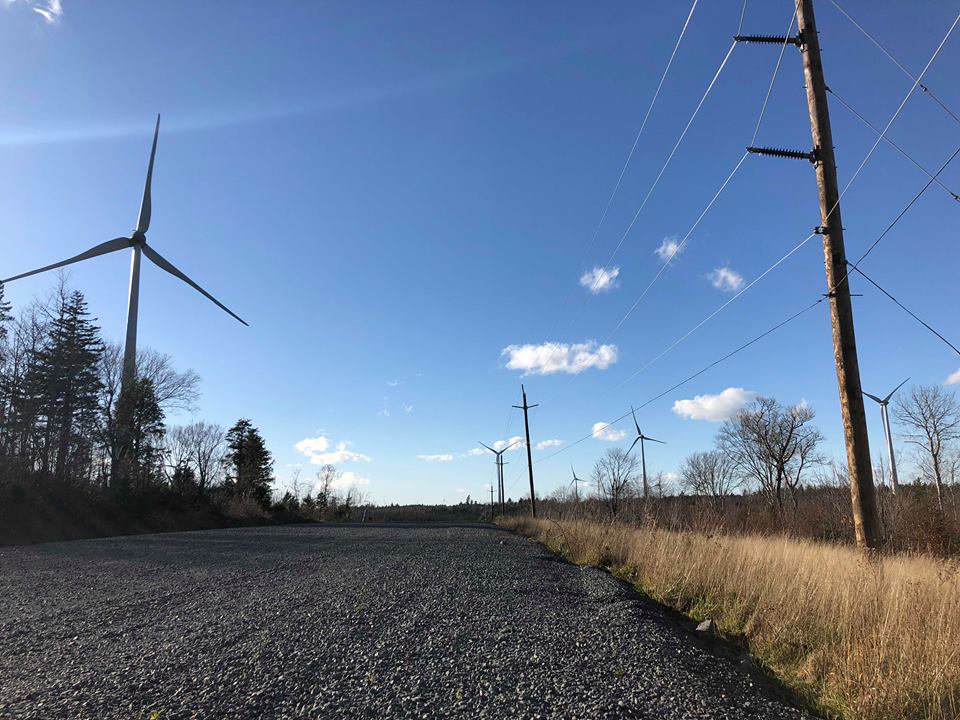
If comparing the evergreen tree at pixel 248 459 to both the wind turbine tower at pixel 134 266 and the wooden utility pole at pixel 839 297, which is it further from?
the wooden utility pole at pixel 839 297

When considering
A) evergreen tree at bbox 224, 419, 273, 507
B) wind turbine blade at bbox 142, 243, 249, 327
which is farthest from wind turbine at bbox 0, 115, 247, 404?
evergreen tree at bbox 224, 419, 273, 507

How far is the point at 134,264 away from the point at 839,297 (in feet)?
132

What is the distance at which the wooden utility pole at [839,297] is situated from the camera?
828cm

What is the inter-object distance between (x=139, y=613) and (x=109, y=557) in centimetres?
863

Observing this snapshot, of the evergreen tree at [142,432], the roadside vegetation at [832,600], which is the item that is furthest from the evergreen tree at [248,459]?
the roadside vegetation at [832,600]

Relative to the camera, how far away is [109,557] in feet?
48.5

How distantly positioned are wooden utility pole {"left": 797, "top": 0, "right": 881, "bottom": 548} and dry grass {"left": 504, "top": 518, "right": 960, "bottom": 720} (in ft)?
2.54

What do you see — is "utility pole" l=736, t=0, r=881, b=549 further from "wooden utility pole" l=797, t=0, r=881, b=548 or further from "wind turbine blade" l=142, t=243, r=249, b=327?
"wind turbine blade" l=142, t=243, r=249, b=327

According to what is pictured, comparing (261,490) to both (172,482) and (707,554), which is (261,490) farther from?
(707,554)

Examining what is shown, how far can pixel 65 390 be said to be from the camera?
39.0m

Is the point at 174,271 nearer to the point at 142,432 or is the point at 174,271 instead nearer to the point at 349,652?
the point at 142,432

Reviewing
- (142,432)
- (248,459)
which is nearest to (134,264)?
(142,432)

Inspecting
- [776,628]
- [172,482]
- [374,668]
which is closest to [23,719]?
[374,668]

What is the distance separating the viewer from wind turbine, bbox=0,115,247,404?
35.3 meters
